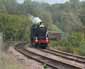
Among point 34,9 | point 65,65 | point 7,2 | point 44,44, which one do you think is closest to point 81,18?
point 34,9

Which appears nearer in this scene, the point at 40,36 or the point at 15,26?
the point at 40,36

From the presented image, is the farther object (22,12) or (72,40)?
(22,12)

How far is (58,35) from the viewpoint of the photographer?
59.2 m

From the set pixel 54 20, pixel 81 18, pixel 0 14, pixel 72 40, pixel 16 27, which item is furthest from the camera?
pixel 54 20

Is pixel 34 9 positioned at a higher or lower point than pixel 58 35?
higher

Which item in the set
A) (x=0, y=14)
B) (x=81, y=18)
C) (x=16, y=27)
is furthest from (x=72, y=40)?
(x=81, y=18)

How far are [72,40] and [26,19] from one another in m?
16.0

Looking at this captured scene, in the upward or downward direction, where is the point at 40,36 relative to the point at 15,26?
downward

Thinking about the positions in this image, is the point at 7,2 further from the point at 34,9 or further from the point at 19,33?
the point at 34,9

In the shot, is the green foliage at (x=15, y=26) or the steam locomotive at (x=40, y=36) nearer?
the steam locomotive at (x=40, y=36)

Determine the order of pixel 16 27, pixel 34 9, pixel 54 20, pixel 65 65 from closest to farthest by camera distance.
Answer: pixel 65 65
pixel 16 27
pixel 34 9
pixel 54 20

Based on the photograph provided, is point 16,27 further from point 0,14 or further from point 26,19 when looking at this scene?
point 0,14

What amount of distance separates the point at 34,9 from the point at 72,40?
81.9ft

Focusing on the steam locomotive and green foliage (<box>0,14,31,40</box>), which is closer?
the steam locomotive
